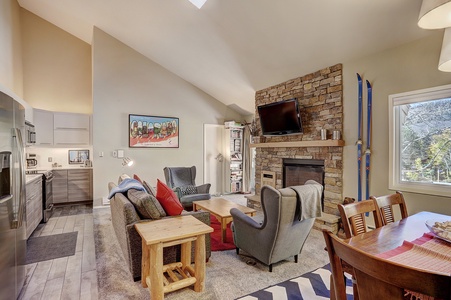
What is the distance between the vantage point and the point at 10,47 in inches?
174

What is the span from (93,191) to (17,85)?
269cm

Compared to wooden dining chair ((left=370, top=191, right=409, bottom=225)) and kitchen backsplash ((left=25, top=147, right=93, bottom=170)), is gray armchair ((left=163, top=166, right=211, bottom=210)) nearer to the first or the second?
kitchen backsplash ((left=25, top=147, right=93, bottom=170))

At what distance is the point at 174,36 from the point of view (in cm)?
470

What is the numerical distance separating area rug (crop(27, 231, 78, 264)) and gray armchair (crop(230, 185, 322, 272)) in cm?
231

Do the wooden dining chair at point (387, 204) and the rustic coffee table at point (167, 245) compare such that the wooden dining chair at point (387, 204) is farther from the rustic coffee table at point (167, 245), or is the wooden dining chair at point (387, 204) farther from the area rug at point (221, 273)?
the rustic coffee table at point (167, 245)

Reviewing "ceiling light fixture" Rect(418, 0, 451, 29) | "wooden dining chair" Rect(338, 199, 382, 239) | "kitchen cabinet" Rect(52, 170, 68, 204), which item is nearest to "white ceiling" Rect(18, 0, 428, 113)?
"ceiling light fixture" Rect(418, 0, 451, 29)

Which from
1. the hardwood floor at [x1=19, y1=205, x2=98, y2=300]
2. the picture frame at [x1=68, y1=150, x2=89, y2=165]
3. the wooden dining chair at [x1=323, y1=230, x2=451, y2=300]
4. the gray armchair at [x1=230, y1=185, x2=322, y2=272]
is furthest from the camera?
the picture frame at [x1=68, y1=150, x2=89, y2=165]

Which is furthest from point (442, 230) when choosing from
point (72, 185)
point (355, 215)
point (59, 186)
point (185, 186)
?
point (59, 186)

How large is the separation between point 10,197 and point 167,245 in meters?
1.22

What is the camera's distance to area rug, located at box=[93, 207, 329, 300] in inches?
83.5

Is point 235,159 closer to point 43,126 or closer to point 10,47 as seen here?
point 43,126

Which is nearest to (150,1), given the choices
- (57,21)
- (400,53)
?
(57,21)

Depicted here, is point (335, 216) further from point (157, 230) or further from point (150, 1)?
point (150, 1)

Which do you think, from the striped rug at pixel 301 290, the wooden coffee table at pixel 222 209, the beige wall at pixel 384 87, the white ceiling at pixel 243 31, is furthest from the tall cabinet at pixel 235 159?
the striped rug at pixel 301 290
